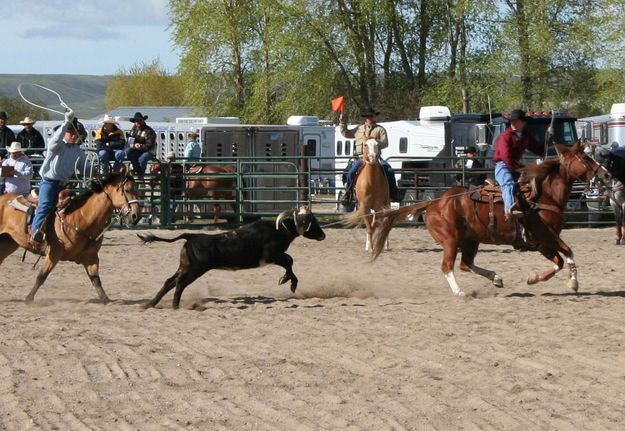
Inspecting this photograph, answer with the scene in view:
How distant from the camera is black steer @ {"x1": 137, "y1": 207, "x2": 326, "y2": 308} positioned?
10336 mm

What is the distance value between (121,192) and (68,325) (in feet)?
5.86

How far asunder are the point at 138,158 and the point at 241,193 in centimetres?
228

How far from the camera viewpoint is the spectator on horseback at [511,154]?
36.0 ft

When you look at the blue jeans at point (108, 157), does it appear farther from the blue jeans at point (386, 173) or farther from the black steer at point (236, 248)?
the black steer at point (236, 248)

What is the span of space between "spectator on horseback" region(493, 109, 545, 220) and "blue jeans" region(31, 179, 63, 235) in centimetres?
438

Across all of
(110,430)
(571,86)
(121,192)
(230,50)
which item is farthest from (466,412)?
(230,50)

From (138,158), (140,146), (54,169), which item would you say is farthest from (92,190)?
(138,158)

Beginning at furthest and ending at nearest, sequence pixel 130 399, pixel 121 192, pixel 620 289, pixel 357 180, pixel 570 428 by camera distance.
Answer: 1. pixel 357 180
2. pixel 620 289
3. pixel 121 192
4. pixel 130 399
5. pixel 570 428

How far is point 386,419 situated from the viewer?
20.0ft

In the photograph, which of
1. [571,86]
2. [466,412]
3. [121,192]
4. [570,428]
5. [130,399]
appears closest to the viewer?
[570,428]

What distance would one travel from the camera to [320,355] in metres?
7.95

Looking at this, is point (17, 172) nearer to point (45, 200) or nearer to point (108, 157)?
point (45, 200)

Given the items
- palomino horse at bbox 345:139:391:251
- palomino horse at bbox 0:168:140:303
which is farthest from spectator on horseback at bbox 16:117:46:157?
palomino horse at bbox 0:168:140:303

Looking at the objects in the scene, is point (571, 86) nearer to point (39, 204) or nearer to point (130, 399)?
point (39, 204)
